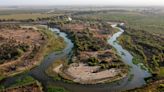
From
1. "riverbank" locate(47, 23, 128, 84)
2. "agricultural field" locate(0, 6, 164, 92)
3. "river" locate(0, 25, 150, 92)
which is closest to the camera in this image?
"river" locate(0, 25, 150, 92)

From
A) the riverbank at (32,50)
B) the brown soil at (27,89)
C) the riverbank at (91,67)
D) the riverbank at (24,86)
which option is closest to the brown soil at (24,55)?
the riverbank at (32,50)

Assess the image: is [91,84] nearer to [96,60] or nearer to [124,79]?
[124,79]

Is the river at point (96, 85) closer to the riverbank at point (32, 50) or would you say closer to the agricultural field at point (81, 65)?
the agricultural field at point (81, 65)

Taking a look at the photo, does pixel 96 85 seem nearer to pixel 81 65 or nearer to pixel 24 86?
pixel 81 65

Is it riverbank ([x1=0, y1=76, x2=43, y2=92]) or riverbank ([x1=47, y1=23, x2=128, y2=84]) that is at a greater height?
riverbank ([x1=0, y1=76, x2=43, y2=92])

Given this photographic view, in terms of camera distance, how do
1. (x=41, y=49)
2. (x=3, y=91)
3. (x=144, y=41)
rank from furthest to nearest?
(x=144, y=41) → (x=41, y=49) → (x=3, y=91)

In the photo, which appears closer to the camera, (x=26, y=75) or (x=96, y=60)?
(x=26, y=75)

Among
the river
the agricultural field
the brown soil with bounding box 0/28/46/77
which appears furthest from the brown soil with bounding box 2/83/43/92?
the brown soil with bounding box 0/28/46/77

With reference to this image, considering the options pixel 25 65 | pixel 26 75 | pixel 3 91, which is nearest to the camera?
pixel 3 91

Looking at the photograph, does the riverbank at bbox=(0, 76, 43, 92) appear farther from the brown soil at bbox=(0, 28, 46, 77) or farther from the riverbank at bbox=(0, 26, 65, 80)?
the brown soil at bbox=(0, 28, 46, 77)

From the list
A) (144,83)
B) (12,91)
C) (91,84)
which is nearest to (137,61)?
(144,83)
